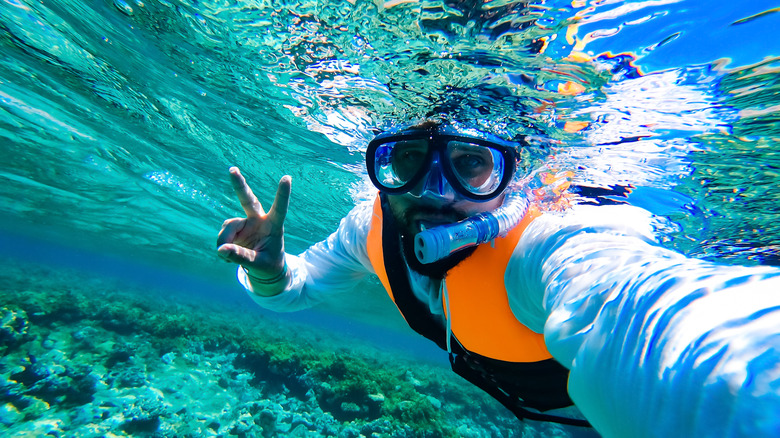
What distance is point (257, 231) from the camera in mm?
3330

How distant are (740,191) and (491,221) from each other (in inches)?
248

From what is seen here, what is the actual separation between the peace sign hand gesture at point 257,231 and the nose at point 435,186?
1363mm

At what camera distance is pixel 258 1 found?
4348 millimetres

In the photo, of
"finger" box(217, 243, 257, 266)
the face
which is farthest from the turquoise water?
"finger" box(217, 243, 257, 266)

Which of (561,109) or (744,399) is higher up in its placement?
(561,109)

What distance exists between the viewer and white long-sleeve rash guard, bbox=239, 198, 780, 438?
84 cm

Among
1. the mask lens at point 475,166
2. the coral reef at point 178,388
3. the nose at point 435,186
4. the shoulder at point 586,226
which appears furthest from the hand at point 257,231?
the coral reef at point 178,388

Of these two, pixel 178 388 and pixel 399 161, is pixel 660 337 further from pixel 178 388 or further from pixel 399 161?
pixel 178 388

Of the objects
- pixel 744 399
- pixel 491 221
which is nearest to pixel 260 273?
pixel 491 221

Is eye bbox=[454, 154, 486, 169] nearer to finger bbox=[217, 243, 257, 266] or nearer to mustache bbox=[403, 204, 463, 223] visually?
mustache bbox=[403, 204, 463, 223]

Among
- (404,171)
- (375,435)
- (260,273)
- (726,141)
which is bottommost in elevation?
(375,435)

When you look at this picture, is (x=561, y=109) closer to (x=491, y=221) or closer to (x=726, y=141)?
(x=726, y=141)

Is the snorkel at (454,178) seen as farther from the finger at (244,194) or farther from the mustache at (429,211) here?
the finger at (244,194)

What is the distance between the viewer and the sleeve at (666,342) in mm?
833
